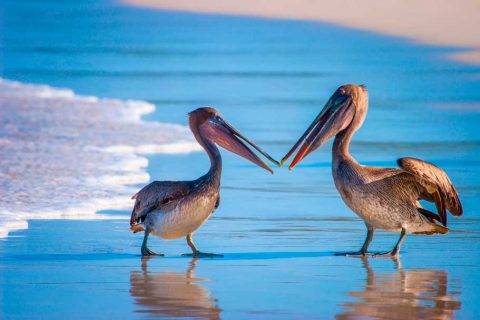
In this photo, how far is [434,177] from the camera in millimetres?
8508

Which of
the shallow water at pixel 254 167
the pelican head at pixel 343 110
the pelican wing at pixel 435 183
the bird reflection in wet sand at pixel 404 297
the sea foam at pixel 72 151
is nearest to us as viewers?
the bird reflection in wet sand at pixel 404 297

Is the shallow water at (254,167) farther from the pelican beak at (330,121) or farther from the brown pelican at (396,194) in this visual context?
the pelican beak at (330,121)

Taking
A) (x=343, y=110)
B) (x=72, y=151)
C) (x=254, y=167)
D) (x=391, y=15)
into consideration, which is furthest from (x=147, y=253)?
(x=391, y=15)

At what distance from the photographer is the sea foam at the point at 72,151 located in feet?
34.9

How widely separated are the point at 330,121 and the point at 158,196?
1.33 meters

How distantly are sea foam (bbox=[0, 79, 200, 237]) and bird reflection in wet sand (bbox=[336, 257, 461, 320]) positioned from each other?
10.1 ft

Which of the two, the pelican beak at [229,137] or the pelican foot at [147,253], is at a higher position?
the pelican beak at [229,137]

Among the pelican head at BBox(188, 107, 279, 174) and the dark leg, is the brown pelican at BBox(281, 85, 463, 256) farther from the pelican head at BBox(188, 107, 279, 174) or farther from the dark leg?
the pelican head at BBox(188, 107, 279, 174)

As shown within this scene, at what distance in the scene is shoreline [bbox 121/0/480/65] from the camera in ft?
78.7

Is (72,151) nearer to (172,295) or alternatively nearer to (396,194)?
(396,194)

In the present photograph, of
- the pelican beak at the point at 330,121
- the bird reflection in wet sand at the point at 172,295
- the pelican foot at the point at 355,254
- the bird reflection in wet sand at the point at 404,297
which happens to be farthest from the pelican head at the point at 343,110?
the bird reflection in wet sand at the point at 172,295

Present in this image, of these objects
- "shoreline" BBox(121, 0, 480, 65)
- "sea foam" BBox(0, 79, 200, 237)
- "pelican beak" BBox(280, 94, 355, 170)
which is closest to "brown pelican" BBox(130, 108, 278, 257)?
"pelican beak" BBox(280, 94, 355, 170)

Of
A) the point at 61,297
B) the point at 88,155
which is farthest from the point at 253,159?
the point at 88,155

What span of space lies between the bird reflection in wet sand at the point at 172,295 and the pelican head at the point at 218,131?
1528mm
